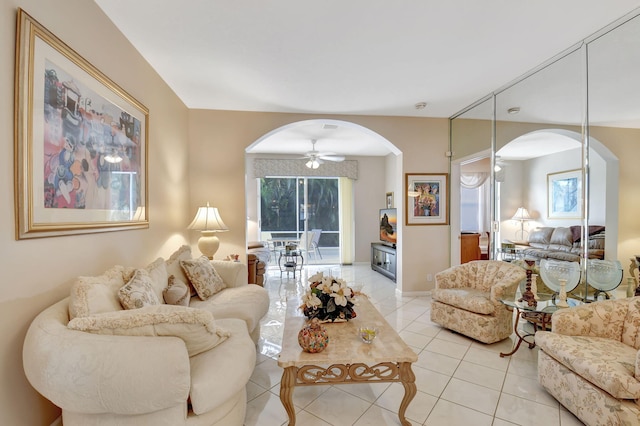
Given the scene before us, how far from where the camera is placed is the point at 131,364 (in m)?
1.21

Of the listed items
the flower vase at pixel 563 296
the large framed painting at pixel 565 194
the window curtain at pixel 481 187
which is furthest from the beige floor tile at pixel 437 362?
the window curtain at pixel 481 187

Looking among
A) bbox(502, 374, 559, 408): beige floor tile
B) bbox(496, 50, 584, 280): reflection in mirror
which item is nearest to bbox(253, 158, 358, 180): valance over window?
bbox(496, 50, 584, 280): reflection in mirror

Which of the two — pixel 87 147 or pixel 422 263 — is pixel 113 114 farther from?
pixel 422 263

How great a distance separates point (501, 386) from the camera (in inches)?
87.1

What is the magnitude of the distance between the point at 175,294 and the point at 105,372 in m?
1.08

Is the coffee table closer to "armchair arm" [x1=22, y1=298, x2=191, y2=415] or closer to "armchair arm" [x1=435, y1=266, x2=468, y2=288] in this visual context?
"armchair arm" [x1=22, y1=298, x2=191, y2=415]

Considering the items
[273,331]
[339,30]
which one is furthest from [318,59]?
[273,331]

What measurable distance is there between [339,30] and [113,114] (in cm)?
190

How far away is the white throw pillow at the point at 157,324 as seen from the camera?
51.6 inches

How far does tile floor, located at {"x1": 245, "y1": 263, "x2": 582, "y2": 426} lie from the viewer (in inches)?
73.1

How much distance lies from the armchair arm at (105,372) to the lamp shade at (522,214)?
3.72 meters

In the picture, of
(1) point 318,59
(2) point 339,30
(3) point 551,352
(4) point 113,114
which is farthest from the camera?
(1) point 318,59

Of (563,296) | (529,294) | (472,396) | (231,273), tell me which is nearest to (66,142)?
(231,273)

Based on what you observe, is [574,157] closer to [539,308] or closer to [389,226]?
[539,308]
